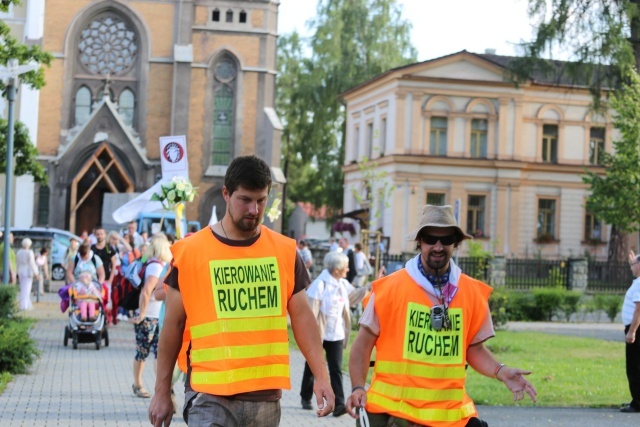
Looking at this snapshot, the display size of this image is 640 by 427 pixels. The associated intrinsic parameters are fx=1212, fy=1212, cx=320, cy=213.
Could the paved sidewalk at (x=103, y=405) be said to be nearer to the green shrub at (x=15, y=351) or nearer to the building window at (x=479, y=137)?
the green shrub at (x=15, y=351)

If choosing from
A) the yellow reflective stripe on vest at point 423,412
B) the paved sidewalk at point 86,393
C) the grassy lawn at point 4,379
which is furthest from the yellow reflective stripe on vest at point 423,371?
the grassy lawn at point 4,379

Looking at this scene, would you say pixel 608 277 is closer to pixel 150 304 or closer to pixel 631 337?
pixel 631 337

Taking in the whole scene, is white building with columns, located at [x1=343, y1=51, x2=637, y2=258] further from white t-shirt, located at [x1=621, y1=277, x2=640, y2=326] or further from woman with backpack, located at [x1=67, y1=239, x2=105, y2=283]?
white t-shirt, located at [x1=621, y1=277, x2=640, y2=326]

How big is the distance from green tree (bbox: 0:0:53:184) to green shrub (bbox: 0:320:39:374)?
7.25 meters

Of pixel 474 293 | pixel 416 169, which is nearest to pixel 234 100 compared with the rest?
pixel 416 169

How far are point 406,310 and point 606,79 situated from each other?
35.5 meters

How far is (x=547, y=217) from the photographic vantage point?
55312 mm

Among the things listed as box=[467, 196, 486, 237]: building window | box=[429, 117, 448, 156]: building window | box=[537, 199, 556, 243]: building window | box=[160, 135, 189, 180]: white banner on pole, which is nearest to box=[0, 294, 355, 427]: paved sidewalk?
box=[160, 135, 189, 180]: white banner on pole

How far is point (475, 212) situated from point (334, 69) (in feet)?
47.6

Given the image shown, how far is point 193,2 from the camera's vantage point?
54406mm

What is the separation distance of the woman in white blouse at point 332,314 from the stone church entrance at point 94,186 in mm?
38429

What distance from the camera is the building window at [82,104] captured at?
178 ft

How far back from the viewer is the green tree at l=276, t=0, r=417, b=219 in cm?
6500

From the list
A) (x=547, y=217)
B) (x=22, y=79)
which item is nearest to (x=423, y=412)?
(x=22, y=79)
